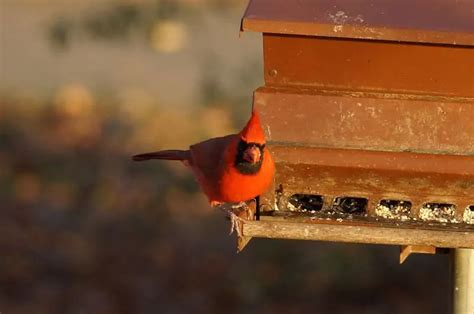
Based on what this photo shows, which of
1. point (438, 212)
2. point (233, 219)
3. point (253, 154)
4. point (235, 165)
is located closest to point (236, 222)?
point (233, 219)

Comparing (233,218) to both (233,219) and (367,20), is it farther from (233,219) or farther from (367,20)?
(367,20)

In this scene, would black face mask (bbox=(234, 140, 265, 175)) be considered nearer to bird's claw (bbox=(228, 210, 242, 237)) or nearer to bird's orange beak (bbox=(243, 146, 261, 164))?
bird's orange beak (bbox=(243, 146, 261, 164))

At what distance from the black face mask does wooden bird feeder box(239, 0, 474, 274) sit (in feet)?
0.32

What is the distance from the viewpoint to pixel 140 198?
8195 millimetres

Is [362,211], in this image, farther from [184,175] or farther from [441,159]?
[184,175]

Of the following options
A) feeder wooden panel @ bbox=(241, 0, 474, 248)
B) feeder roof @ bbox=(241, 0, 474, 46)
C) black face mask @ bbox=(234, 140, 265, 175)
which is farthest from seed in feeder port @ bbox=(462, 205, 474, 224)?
black face mask @ bbox=(234, 140, 265, 175)

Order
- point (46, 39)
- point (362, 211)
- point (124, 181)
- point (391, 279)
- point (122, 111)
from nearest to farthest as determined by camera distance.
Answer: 1. point (362, 211)
2. point (391, 279)
3. point (124, 181)
4. point (122, 111)
5. point (46, 39)

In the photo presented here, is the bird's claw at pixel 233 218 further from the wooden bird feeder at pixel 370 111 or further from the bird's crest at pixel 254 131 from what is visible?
the bird's crest at pixel 254 131

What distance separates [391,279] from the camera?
729 cm

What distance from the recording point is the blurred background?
7.36 meters

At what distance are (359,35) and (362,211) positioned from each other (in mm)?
630

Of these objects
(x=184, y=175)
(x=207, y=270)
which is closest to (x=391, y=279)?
(x=207, y=270)

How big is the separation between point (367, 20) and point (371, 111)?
299mm

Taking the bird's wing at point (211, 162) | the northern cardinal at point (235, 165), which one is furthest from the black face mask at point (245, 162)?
the bird's wing at point (211, 162)
